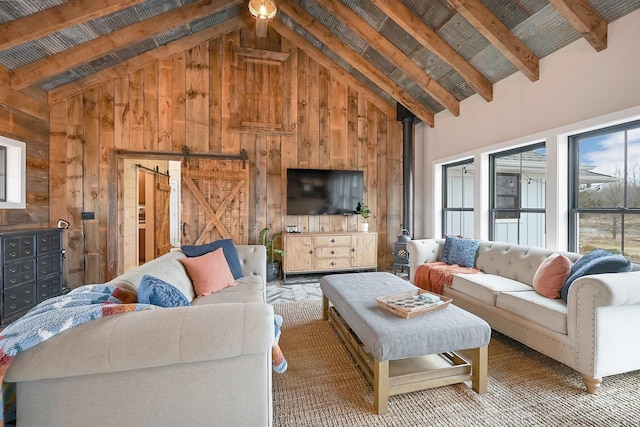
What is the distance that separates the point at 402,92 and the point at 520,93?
1718 millimetres

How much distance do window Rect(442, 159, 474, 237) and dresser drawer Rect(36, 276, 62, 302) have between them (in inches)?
227

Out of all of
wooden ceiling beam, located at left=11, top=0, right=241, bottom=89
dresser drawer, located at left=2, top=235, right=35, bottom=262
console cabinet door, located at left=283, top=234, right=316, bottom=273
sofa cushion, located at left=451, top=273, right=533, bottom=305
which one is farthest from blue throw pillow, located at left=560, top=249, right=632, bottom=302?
dresser drawer, located at left=2, top=235, right=35, bottom=262

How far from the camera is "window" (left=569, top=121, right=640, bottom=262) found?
8.43 feet

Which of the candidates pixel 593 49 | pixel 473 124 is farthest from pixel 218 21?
pixel 593 49

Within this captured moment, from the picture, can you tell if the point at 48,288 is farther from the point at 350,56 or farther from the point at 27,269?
the point at 350,56

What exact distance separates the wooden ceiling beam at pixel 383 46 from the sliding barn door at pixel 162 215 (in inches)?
202

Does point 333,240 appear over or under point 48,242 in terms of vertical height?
under

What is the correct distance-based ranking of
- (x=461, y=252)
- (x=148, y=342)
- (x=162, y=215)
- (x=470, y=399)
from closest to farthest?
(x=148, y=342) → (x=470, y=399) → (x=461, y=252) → (x=162, y=215)

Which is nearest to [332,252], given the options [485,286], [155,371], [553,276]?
[485,286]

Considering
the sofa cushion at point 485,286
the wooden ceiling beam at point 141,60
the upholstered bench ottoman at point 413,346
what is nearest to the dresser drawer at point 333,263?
the sofa cushion at point 485,286

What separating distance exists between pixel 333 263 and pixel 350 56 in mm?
3309

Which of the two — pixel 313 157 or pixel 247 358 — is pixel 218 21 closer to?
pixel 313 157

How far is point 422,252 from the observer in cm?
375

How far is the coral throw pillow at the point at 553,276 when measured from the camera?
2307mm
